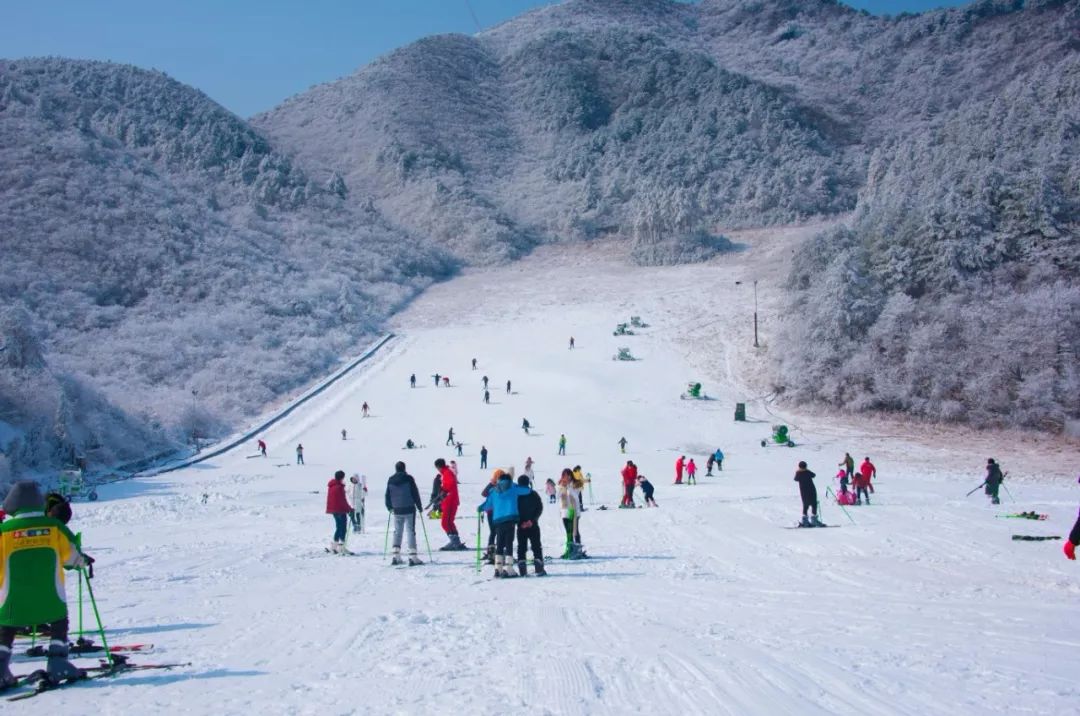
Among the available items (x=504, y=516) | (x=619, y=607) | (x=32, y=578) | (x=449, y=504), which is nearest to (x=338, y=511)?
(x=449, y=504)

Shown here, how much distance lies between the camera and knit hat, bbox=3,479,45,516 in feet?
16.9

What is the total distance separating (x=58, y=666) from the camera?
16.4 ft

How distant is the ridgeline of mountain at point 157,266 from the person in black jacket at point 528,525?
77.2 feet

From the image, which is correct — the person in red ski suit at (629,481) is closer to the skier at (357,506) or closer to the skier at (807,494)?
the skier at (807,494)

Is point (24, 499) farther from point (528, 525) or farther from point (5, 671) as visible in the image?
point (528, 525)

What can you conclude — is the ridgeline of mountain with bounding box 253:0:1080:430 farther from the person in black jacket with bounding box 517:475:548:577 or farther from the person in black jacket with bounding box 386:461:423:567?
the person in black jacket with bounding box 386:461:423:567

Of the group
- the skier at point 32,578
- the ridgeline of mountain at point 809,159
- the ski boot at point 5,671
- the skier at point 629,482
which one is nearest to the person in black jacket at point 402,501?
the skier at point 32,578

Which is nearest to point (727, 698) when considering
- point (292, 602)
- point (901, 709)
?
point (901, 709)

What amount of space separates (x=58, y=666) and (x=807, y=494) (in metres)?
11.4

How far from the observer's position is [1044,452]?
104ft

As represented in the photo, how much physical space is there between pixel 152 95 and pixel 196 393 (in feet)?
267

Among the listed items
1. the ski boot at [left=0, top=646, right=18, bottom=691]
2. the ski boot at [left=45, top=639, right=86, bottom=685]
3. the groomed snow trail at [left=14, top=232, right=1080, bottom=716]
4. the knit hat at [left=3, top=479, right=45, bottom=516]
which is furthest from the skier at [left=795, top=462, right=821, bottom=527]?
the ski boot at [left=0, top=646, right=18, bottom=691]

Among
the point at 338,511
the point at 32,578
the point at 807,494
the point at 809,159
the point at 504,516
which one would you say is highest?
the point at 809,159

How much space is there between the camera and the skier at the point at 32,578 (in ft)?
16.4
